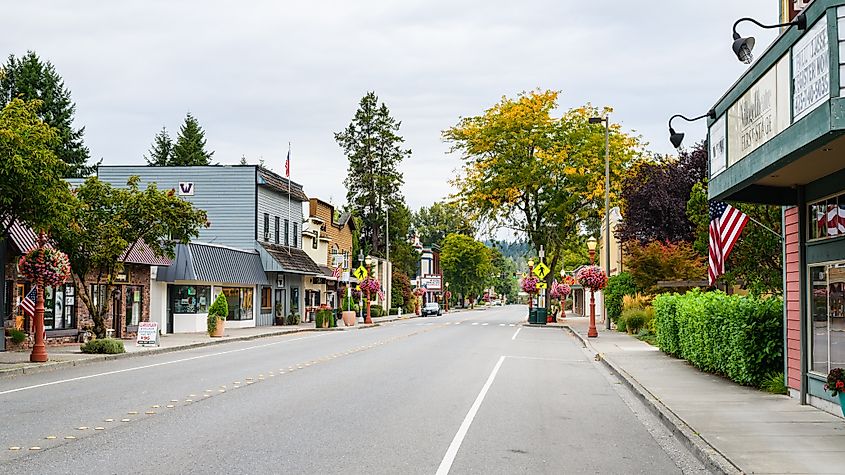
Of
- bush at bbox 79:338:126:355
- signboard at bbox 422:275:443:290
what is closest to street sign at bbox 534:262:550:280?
bush at bbox 79:338:126:355

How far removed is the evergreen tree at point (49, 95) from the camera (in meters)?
63.3

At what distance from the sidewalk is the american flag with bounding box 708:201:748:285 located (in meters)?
2.32

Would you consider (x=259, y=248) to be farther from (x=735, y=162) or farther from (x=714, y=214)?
(x=735, y=162)

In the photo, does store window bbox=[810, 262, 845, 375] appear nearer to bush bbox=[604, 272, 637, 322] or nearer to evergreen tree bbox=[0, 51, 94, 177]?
bush bbox=[604, 272, 637, 322]

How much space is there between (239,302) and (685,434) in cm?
3908

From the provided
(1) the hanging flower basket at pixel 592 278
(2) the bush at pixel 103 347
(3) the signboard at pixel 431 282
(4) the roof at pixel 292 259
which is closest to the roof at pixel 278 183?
(4) the roof at pixel 292 259

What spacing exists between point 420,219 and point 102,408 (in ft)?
456

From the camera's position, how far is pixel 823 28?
9625 mm

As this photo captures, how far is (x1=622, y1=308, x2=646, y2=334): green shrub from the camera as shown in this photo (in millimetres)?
36844

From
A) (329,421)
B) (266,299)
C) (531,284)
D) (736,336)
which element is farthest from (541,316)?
(329,421)

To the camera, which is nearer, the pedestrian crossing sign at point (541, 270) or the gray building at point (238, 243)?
the gray building at point (238, 243)

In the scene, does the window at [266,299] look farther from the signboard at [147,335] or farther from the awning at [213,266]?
the signboard at [147,335]

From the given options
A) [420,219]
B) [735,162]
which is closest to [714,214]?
[735,162]

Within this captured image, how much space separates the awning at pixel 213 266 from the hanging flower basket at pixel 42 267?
50.4ft
